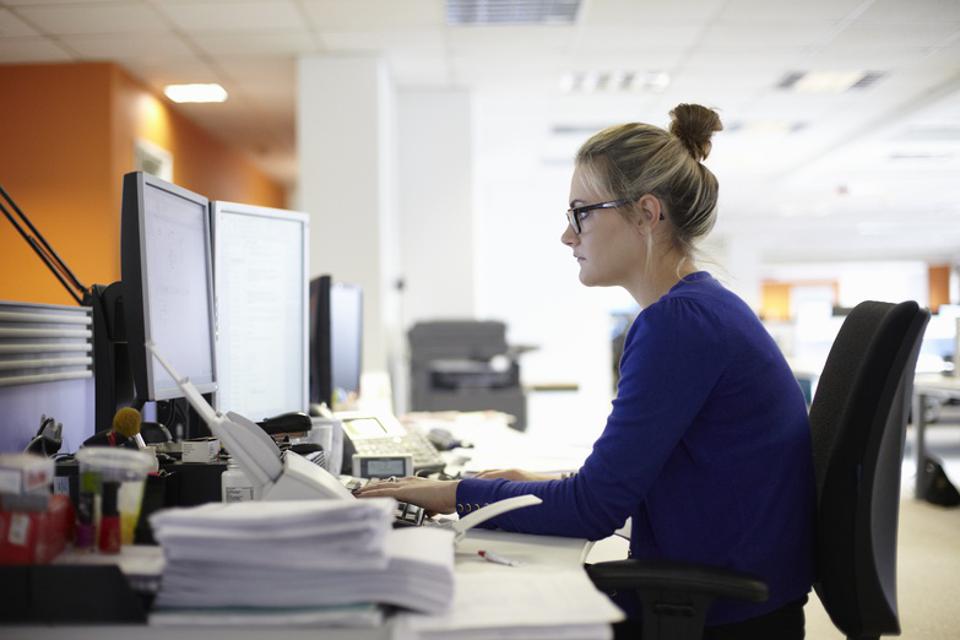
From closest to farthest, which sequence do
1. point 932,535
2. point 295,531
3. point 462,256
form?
point 295,531 → point 932,535 → point 462,256

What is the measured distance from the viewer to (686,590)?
1.05m

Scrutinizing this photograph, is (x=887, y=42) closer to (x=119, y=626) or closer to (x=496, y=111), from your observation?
(x=496, y=111)

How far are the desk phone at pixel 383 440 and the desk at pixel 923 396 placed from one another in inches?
150

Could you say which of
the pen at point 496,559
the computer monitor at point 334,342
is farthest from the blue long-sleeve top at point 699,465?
the computer monitor at point 334,342

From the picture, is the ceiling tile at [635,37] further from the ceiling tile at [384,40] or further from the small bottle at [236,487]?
the small bottle at [236,487]

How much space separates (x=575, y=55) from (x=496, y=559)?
458 cm

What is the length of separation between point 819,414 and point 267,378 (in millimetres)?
1084

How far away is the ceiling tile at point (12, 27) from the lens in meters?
4.24

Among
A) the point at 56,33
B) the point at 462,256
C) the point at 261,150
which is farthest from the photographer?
the point at 261,150

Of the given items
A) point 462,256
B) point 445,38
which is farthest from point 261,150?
point 445,38

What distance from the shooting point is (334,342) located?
2656mm

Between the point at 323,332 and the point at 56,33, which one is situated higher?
the point at 56,33

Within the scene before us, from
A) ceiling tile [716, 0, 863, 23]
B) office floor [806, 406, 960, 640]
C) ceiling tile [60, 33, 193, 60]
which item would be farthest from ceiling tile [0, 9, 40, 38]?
office floor [806, 406, 960, 640]

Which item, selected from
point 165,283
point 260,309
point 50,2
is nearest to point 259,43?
point 50,2
